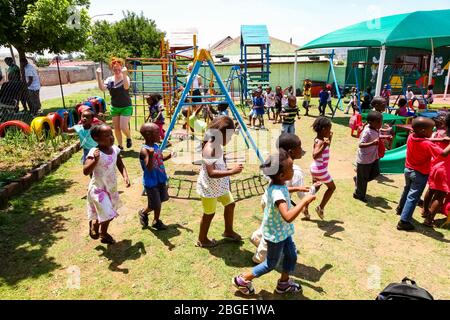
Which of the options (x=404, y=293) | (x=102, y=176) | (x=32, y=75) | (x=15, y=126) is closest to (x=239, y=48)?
(x=32, y=75)

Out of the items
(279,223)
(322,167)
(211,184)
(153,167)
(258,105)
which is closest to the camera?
(279,223)

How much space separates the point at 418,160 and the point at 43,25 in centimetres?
1201

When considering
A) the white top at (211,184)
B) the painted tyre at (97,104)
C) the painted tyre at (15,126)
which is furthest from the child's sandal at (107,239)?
the painted tyre at (97,104)

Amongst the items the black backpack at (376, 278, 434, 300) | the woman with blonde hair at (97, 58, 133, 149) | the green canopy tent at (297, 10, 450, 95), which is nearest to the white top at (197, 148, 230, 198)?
the black backpack at (376, 278, 434, 300)

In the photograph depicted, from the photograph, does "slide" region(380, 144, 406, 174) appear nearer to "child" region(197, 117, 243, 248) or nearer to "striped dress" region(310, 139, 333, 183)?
"striped dress" region(310, 139, 333, 183)

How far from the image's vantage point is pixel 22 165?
6672 millimetres

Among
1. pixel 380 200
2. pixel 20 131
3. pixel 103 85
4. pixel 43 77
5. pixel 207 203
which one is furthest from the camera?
pixel 43 77

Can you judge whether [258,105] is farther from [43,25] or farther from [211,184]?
[211,184]

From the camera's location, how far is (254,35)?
16250mm

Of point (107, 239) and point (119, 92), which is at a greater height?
point (119, 92)

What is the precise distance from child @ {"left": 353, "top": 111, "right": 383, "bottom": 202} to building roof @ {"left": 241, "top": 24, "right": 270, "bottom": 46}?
1136 cm
